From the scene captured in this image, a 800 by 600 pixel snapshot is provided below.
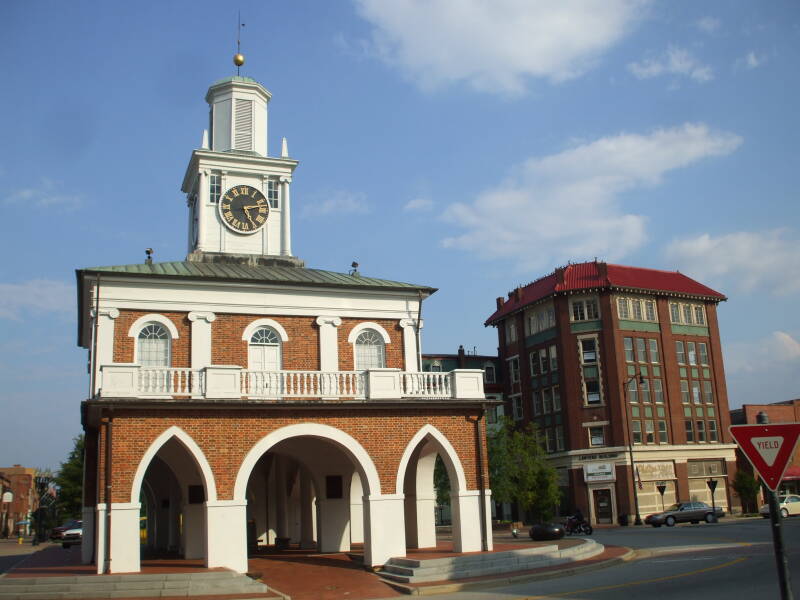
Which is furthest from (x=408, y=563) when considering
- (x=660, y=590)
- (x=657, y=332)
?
(x=657, y=332)

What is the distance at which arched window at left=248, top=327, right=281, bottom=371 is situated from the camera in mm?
27469

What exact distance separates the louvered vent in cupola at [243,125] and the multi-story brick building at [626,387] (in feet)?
105

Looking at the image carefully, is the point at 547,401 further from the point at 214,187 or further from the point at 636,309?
the point at 214,187

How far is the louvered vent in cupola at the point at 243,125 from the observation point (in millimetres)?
33625

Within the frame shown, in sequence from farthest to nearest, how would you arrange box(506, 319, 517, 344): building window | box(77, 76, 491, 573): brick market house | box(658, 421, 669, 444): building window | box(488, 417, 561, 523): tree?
box(506, 319, 517, 344): building window
box(658, 421, 669, 444): building window
box(488, 417, 561, 523): tree
box(77, 76, 491, 573): brick market house

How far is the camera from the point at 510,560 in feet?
75.3

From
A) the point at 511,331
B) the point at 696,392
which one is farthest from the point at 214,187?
the point at 696,392

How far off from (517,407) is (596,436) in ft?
30.3

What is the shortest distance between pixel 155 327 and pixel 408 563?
1140 cm

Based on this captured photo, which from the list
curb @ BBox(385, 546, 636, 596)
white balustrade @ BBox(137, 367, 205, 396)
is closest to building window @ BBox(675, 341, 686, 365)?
curb @ BBox(385, 546, 636, 596)

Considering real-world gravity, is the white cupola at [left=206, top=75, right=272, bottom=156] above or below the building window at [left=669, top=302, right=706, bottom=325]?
above

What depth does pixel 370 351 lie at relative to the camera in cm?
2914

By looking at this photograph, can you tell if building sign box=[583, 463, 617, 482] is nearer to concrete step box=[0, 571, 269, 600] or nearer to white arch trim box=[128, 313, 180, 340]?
white arch trim box=[128, 313, 180, 340]

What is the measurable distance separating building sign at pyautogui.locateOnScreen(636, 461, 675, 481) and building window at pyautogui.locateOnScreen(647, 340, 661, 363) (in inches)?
294
